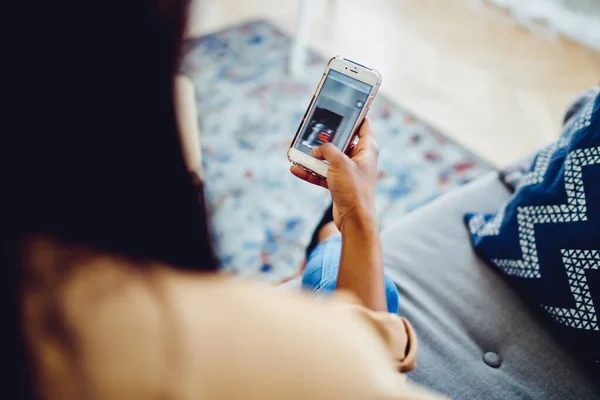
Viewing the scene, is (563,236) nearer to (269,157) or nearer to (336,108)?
(336,108)

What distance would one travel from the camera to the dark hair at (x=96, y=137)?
1.13 feet

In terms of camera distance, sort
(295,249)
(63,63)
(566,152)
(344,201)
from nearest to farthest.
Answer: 1. (63,63)
2. (344,201)
3. (566,152)
4. (295,249)

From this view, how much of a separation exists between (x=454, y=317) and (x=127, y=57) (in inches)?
28.0

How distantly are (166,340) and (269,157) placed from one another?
4.15 ft

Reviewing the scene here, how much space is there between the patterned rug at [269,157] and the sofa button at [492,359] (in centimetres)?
63

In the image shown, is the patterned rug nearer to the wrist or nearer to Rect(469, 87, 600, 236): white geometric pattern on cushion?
Rect(469, 87, 600, 236): white geometric pattern on cushion

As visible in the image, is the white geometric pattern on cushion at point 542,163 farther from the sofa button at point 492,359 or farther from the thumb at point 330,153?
the thumb at point 330,153

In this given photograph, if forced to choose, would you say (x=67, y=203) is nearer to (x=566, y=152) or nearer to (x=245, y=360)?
(x=245, y=360)

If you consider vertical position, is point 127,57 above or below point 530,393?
above

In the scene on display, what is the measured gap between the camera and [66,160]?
36 cm

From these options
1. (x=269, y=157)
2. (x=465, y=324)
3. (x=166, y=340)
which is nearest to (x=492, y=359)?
(x=465, y=324)

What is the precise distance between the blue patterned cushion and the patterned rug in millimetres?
577

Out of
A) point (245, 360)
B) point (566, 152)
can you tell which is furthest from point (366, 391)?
point (566, 152)

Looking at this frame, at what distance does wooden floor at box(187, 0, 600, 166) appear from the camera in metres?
1.82
